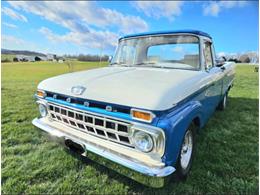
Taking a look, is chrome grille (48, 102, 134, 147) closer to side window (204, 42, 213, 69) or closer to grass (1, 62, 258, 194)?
grass (1, 62, 258, 194)

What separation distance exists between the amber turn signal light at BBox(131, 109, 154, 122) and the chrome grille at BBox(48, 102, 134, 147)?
14cm

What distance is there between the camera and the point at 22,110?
552 centimetres

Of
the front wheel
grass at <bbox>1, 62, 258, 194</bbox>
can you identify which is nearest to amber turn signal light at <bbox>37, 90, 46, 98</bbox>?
grass at <bbox>1, 62, 258, 194</bbox>

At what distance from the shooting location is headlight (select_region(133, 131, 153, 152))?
198cm

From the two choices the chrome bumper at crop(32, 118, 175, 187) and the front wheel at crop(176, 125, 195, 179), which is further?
the front wheel at crop(176, 125, 195, 179)

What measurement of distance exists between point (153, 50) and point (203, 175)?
7.62ft

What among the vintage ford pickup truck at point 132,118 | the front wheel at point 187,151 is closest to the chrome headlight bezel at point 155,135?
the vintage ford pickup truck at point 132,118

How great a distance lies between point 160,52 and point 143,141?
7.33 ft

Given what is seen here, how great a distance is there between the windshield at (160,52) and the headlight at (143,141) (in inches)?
67.1

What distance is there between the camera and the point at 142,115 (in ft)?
6.35

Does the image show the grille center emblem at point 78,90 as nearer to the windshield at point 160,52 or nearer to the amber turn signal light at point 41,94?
the amber turn signal light at point 41,94

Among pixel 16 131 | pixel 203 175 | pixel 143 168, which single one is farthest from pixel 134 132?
pixel 16 131

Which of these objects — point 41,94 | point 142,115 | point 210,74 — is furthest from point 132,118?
point 210,74

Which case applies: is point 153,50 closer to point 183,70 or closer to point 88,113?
point 183,70
